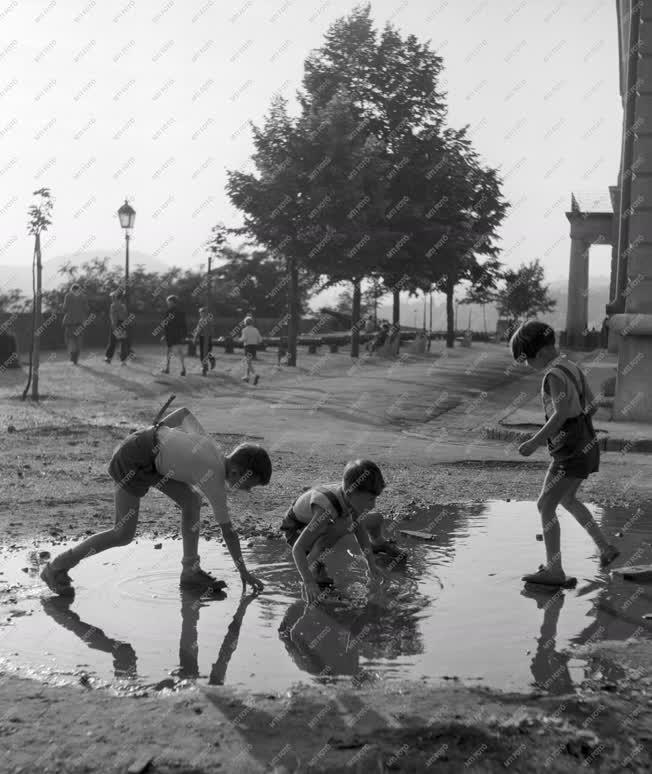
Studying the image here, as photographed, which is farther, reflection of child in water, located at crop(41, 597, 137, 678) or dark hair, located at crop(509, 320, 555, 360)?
dark hair, located at crop(509, 320, 555, 360)

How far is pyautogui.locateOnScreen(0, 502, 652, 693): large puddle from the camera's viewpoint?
4566 mm

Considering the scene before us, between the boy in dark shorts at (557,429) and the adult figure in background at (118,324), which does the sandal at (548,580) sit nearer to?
the boy in dark shorts at (557,429)

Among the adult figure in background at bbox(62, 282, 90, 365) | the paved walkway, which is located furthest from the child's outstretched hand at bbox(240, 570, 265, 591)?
the adult figure in background at bbox(62, 282, 90, 365)

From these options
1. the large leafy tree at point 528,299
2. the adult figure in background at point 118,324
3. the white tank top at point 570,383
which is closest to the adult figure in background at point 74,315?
the adult figure in background at point 118,324

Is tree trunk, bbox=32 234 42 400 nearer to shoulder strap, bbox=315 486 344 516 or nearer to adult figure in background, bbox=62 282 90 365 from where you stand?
adult figure in background, bbox=62 282 90 365

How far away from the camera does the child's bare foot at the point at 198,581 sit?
19.6ft

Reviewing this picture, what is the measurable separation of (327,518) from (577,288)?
119ft

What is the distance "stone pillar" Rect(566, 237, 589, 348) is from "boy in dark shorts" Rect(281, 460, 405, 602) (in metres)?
34.9

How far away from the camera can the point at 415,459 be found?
11883 mm

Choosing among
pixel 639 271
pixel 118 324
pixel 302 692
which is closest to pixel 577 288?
pixel 118 324

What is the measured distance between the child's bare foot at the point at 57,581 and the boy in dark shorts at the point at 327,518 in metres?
1.26

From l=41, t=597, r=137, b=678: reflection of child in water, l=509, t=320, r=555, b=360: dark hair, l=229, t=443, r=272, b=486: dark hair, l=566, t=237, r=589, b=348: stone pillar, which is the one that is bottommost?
l=41, t=597, r=137, b=678: reflection of child in water

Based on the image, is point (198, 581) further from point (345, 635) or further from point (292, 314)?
point (292, 314)

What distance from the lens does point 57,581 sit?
19.0 feet
